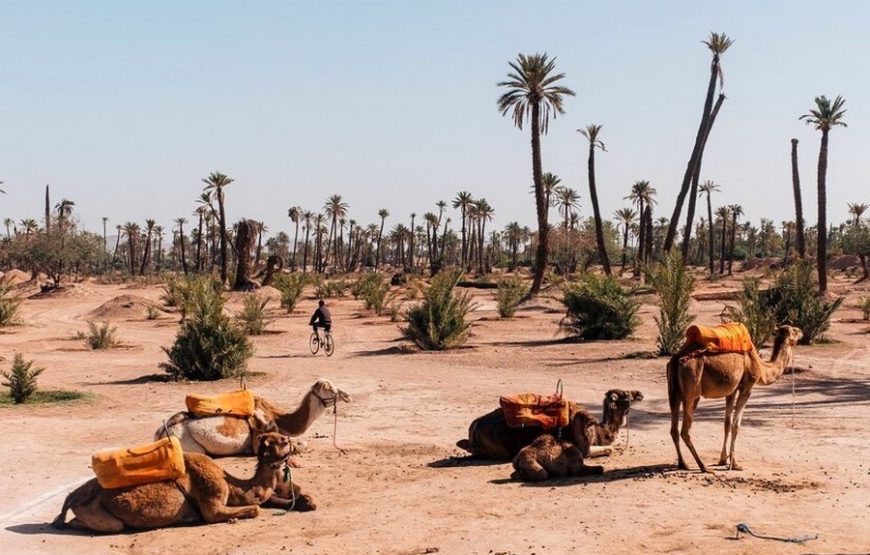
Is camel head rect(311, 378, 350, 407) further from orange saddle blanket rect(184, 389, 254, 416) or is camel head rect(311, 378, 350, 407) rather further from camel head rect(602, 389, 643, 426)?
camel head rect(602, 389, 643, 426)

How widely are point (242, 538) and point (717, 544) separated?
14.3 ft

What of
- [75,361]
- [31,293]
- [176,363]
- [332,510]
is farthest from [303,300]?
[332,510]

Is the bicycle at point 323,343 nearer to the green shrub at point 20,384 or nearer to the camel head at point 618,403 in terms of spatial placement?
the green shrub at point 20,384

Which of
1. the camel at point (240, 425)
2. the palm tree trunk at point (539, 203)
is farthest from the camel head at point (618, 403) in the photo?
the palm tree trunk at point (539, 203)

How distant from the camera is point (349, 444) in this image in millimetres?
14031

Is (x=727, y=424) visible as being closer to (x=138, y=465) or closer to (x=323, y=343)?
(x=138, y=465)

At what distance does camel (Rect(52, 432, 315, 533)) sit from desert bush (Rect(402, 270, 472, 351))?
686 inches

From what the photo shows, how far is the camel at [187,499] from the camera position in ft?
31.5

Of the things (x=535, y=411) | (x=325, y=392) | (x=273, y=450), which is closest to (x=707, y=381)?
(x=535, y=411)

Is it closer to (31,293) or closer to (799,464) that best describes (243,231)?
(31,293)

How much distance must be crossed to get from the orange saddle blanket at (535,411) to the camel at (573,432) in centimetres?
11

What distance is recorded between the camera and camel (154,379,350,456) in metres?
12.2

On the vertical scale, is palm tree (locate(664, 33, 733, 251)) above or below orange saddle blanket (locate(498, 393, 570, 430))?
above

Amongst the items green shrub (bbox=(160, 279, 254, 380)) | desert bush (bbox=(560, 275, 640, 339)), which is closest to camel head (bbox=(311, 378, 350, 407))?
green shrub (bbox=(160, 279, 254, 380))
